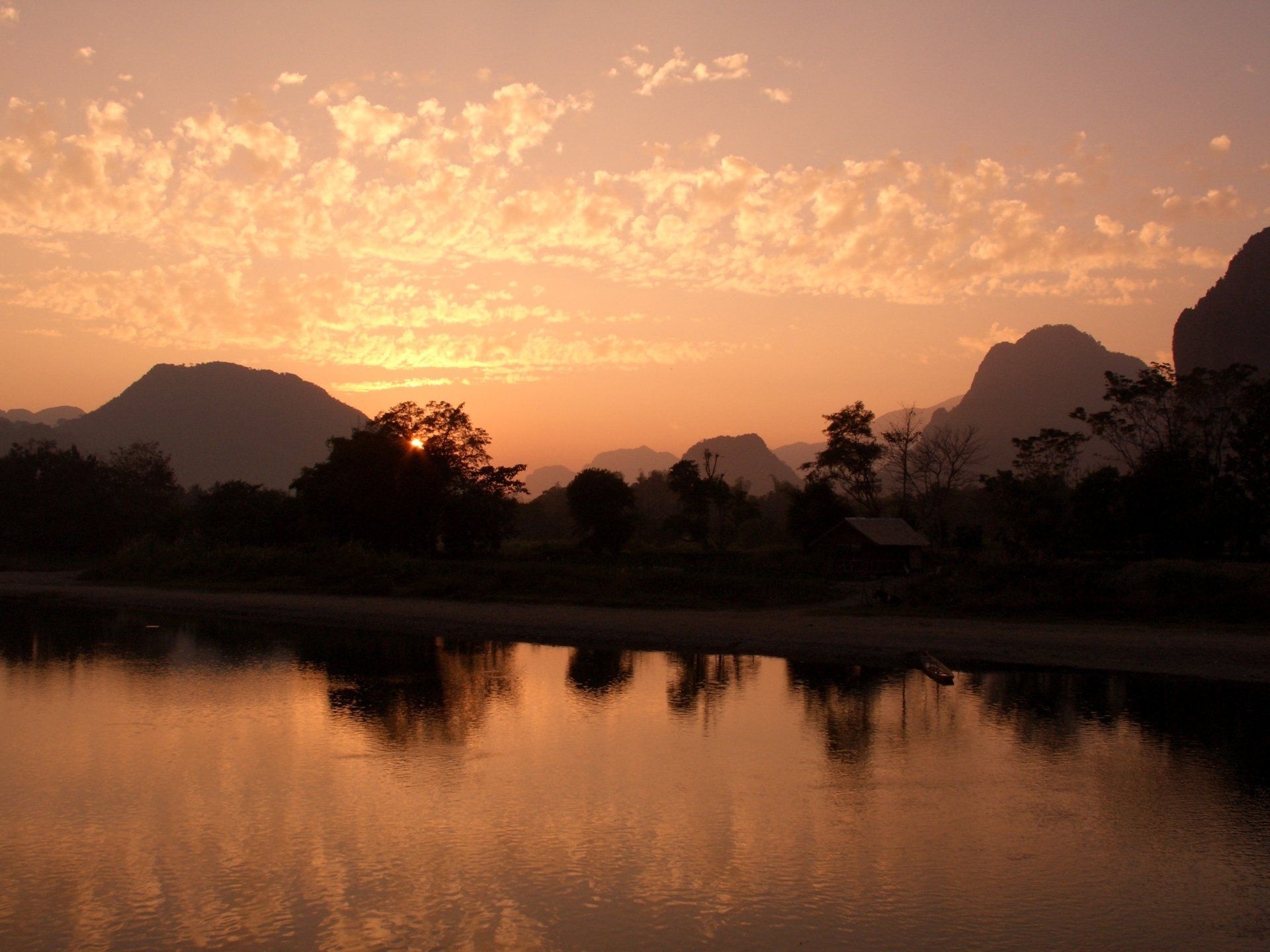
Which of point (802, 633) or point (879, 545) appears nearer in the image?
point (802, 633)

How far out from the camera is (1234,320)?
112312 mm

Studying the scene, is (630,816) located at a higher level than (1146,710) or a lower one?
higher

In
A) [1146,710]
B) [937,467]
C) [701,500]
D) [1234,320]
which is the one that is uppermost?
[1234,320]

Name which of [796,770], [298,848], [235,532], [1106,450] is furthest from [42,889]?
[1106,450]

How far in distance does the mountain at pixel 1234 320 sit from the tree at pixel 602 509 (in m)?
69.9

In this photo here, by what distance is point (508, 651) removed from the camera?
32.7m

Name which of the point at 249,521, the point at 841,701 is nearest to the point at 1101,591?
the point at 841,701

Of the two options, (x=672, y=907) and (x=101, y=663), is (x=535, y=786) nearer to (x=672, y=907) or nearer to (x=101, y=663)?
(x=672, y=907)

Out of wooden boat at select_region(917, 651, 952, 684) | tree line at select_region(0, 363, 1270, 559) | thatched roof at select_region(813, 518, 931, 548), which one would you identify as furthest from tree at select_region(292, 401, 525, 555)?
wooden boat at select_region(917, 651, 952, 684)

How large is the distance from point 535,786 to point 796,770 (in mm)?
4271

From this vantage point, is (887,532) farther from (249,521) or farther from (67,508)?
(67,508)

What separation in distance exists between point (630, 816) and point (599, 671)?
47.3 ft

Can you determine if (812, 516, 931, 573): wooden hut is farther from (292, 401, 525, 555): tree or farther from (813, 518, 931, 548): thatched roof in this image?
(292, 401, 525, 555): tree

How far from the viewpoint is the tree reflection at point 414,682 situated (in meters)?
19.9
